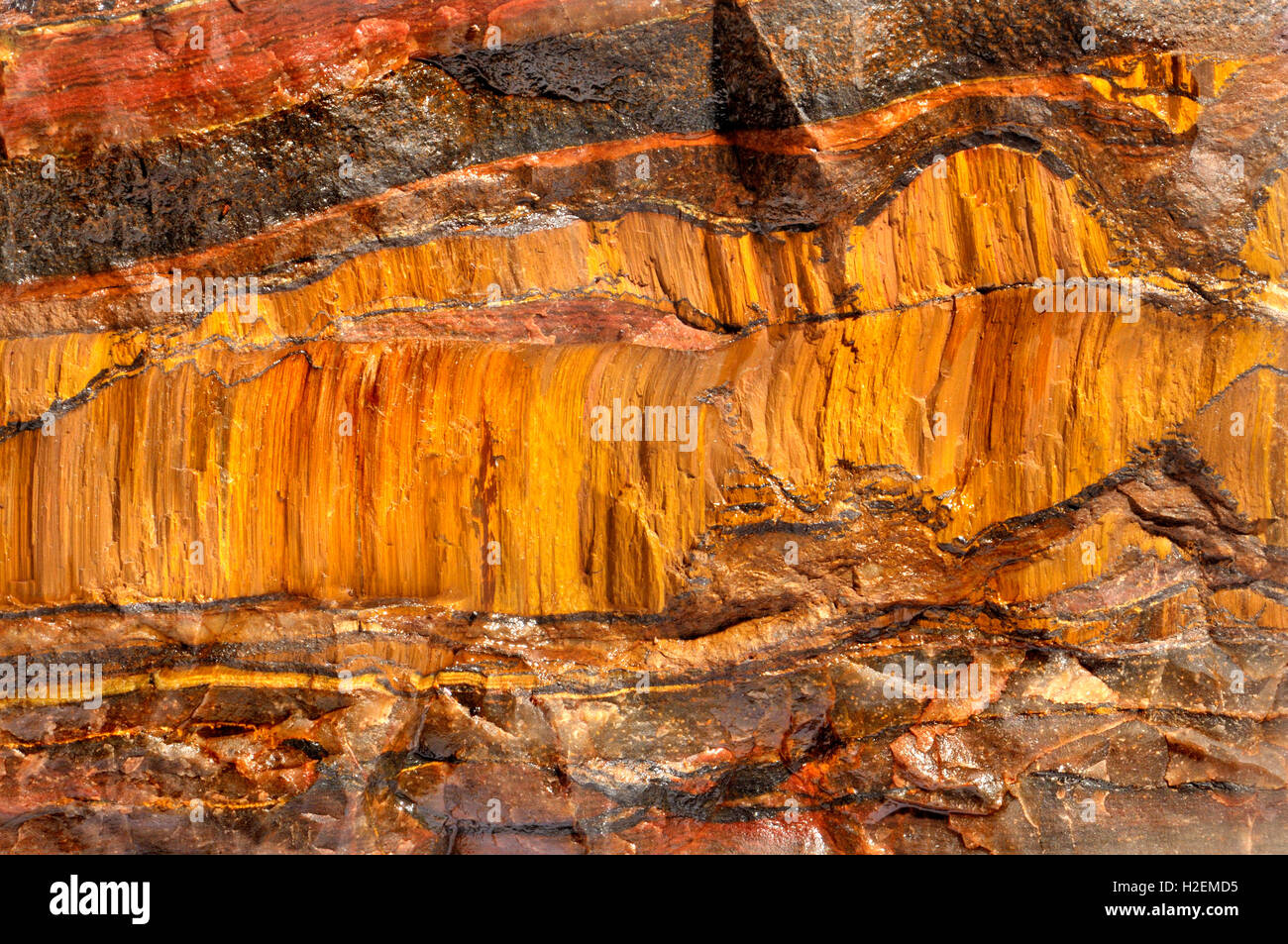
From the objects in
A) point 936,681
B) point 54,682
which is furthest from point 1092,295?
point 54,682

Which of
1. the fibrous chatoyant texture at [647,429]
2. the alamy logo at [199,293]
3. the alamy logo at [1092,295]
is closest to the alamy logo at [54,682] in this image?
the fibrous chatoyant texture at [647,429]

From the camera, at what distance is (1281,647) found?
3.50 m

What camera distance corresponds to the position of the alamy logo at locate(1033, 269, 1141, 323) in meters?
3.40

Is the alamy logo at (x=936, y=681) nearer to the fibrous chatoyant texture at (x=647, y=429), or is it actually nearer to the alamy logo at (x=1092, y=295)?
the fibrous chatoyant texture at (x=647, y=429)

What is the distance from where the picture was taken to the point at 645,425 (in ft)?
11.7

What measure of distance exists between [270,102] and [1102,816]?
4159 millimetres

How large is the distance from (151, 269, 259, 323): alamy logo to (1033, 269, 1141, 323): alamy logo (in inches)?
120

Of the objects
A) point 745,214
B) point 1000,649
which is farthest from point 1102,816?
point 745,214

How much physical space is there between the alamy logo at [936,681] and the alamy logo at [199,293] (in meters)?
2.90

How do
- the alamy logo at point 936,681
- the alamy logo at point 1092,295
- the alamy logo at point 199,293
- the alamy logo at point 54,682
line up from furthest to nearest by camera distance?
the alamy logo at point 199,293 → the alamy logo at point 54,682 → the alamy logo at point 936,681 → the alamy logo at point 1092,295

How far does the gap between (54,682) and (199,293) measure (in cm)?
162

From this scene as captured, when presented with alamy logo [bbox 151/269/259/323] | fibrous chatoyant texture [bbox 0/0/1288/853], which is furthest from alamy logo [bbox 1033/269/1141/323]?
alamy logo [bbox 151/269/259/323]

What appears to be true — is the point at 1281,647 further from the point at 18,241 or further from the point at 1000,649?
the point at 18,241

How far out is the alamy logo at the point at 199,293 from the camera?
381 cm
